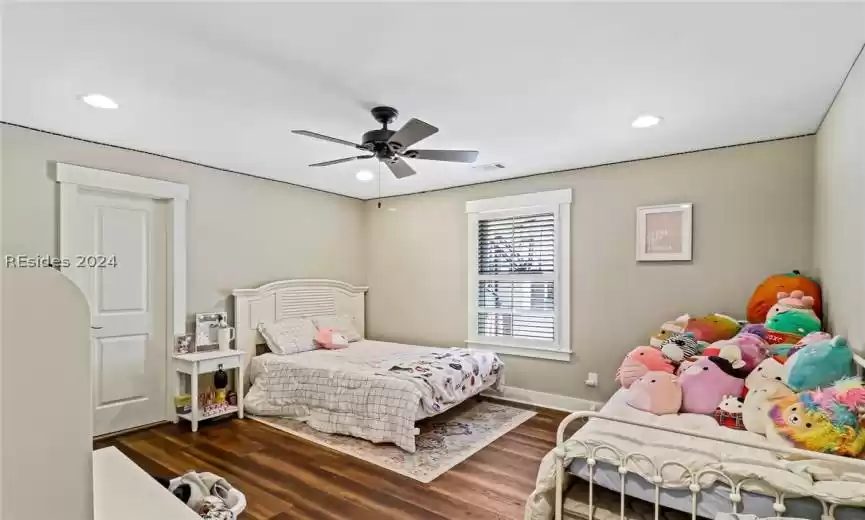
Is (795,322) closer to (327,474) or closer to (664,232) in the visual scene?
(664,232)

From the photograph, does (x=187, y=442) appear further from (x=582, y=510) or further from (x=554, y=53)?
(x=554, y=53)

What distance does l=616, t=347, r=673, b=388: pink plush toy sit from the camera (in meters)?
2.92

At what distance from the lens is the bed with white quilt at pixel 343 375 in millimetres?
3377

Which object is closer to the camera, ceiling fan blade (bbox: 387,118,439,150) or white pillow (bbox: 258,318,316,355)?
ceiling fan blade (bbox: 387,118,439,150)

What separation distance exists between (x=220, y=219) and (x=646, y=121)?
379 centimetres

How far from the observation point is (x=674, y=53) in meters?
2.06

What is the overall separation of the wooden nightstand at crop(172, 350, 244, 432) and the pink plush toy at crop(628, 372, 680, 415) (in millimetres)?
3308

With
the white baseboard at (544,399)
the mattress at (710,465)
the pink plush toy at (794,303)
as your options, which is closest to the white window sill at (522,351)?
the white baseboard at (544,399)

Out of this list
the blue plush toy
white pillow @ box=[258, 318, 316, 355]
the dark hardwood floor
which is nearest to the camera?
the blue plush toy

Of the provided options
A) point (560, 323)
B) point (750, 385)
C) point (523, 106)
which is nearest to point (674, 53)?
point (523, 106)

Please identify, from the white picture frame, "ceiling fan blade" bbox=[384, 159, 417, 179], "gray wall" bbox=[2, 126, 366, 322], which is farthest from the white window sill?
the white picture frame

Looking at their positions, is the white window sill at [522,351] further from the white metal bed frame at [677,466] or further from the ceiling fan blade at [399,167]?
the white metal bed frame at [677,466]

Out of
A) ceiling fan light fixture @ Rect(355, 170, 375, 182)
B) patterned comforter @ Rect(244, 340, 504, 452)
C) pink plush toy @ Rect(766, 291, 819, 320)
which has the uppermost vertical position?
ceiling fan light fixture @ Rect(355, 170, 375, 182)

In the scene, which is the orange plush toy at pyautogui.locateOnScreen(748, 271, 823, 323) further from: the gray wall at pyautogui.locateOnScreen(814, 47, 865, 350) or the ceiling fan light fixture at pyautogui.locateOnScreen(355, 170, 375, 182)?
the ceiling fan light fixture at pyautogui.locateOnScreen(355, 170, 375, 182)
